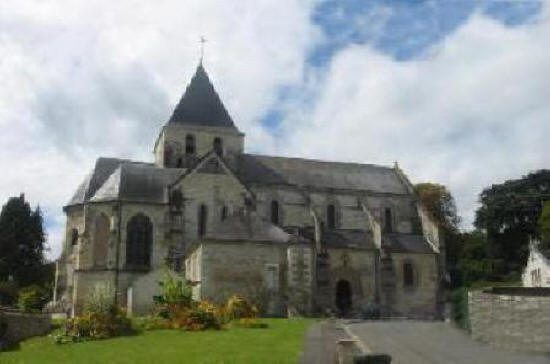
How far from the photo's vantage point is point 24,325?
35.7 meters

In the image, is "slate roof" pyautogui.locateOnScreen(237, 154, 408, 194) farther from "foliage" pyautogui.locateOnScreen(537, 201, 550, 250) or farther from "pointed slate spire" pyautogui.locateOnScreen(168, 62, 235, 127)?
"foliage" pyautogui.locateOnScreen(537, 201, 550, 250)

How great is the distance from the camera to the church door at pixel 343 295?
4713cm

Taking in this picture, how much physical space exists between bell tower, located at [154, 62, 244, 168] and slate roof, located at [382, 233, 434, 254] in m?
14.0

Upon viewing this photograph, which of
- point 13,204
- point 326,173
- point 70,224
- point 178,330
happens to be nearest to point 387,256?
point 326,173

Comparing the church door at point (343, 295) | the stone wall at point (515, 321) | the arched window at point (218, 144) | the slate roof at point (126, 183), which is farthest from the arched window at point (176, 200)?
the stone wall at point (515, 321)

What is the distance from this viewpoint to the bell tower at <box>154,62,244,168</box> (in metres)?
52.7

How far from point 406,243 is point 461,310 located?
26404mm

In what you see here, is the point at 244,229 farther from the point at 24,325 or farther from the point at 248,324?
the point at 24,325

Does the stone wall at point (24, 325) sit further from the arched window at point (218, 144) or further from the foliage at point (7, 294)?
the arched window at point (218, 144)

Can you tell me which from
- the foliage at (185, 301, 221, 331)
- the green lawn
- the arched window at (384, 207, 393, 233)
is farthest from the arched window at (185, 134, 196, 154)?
the green lawn

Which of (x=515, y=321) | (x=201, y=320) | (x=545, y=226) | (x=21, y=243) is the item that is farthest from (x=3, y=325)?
(x=545, y=226)

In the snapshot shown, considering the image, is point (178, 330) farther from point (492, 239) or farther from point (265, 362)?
point (492, 239)

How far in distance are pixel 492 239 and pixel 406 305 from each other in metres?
16.0

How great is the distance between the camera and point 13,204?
6931 centimetres
